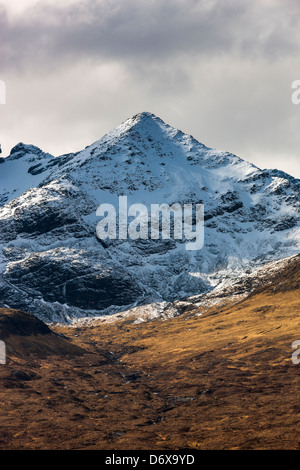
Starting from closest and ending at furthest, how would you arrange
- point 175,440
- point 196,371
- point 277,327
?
point 175,440 → point 196,371 → point 277,327

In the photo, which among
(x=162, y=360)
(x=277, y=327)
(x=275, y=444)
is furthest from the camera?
(x=277, y=327)

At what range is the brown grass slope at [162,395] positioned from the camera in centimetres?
8006

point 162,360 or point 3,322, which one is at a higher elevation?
point 3,322

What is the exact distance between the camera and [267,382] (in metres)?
→ 120

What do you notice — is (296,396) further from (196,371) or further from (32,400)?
(32,400)

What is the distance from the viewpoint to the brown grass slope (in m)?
80.1

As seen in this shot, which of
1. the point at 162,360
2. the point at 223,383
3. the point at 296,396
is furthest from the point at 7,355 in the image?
the point at 296,396

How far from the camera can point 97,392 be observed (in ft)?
420

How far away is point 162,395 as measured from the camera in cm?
12288

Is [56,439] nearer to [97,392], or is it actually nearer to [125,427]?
[125,427]

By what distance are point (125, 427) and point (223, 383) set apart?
143 ft

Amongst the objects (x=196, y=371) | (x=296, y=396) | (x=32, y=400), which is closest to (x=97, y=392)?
(x=32, y=400)
